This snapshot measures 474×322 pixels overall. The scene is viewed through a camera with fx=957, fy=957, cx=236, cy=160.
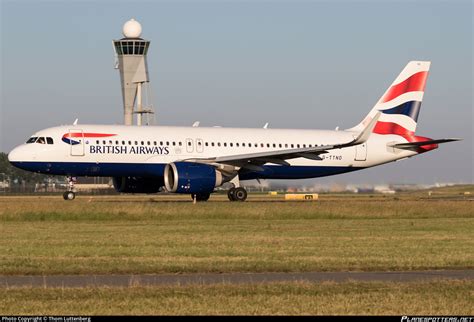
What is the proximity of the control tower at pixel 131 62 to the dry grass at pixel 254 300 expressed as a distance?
315ft

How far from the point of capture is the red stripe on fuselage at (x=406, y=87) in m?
56.1

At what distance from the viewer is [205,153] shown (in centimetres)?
4969

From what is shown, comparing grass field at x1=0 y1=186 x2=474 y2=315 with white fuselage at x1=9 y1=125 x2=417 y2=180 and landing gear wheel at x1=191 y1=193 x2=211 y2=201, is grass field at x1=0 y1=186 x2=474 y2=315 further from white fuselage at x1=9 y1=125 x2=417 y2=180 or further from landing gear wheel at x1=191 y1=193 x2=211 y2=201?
landing gear wheel at x1=191 y1=193 x2=211 y2=201

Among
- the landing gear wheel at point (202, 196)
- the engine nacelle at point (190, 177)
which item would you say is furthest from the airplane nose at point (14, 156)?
the landing gear wheel at point (202, 196)

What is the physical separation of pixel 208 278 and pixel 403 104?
1545 inches

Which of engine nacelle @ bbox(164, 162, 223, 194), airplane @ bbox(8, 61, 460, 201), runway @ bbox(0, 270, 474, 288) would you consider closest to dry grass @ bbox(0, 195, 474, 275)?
runway @ bbox(0, 270, 474, 288)

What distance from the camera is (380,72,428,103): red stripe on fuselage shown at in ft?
184

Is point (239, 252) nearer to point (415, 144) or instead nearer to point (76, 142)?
point (76, 142)

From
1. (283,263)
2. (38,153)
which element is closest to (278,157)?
(38,153)

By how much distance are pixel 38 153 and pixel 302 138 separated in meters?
14.5

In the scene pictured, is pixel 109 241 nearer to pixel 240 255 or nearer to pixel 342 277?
pixel 240 255

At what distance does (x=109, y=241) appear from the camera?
2614 cm

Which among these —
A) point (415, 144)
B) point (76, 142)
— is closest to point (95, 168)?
point (76, 142)

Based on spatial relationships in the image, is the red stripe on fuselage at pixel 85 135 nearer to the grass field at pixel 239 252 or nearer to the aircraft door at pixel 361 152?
the grass field at pixel 239 252
